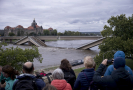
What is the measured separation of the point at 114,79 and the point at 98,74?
13.8 inches

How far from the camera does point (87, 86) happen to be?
3.17 meters

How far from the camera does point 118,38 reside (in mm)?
16859

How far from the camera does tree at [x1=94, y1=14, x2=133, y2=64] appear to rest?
53.5ft

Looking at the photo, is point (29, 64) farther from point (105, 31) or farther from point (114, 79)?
point (105, 31)

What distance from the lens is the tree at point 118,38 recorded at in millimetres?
16297

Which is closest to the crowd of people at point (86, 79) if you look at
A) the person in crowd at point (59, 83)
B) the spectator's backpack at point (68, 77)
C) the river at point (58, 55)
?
the person in crowd at point (59, 83)

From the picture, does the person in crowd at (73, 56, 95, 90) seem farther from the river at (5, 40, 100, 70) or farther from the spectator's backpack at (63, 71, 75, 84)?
the river at (5, 40, 100, 70)

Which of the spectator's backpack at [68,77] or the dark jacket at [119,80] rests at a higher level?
the dark jacket at [119,80]

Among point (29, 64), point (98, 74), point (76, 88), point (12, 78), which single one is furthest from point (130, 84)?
point (12, 78)

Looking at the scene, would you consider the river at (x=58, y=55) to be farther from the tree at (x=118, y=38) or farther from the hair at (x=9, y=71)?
the hair at (x=9, y=71)

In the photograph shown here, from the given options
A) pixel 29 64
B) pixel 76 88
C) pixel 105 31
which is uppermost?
pixel 105 31

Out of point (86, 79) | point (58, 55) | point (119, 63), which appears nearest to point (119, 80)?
point (119, 63)

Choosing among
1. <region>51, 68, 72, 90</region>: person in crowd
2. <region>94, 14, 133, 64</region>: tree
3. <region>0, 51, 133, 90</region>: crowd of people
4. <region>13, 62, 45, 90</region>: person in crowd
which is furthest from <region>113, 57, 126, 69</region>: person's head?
<region>94, 14, 133, 64</region>: tree

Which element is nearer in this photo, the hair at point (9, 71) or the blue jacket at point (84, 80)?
the blue jacket at point (84, 80)
